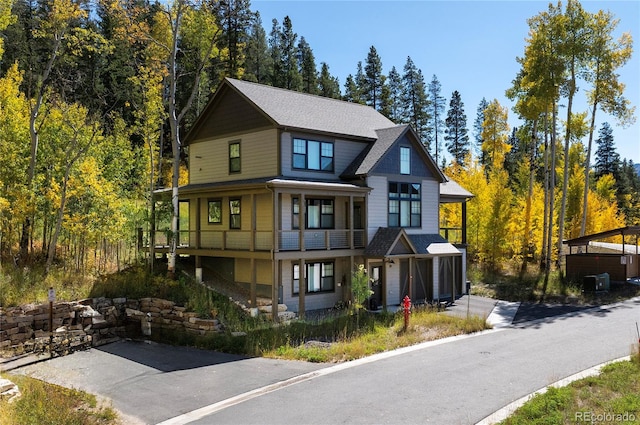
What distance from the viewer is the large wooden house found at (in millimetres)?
20953

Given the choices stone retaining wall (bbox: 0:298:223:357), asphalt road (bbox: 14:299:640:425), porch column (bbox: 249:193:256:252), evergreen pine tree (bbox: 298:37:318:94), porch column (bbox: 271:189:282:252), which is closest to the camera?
asphalt road (bbox: 14:299:640:425)

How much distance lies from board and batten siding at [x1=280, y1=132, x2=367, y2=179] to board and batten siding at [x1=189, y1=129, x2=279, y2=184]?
1.33 ft

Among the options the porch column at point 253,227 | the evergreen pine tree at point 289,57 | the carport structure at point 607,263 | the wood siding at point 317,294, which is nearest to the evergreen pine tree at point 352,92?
the evergreen pine tree at point 289,57

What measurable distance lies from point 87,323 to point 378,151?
14.4m

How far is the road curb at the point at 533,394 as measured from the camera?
946 cm

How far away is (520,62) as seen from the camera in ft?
113

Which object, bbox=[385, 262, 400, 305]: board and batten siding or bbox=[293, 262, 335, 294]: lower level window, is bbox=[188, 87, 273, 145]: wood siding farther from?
bbox=[385, 262, 400, 305]: board and batten siding

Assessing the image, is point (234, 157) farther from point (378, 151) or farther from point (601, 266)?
point (601, 266)

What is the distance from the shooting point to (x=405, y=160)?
24.8m

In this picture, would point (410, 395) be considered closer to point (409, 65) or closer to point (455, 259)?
point (455, 259)

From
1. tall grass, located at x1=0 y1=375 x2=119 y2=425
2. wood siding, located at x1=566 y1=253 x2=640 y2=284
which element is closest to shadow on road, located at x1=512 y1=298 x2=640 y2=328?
wood siding, located at x1=566 y1=253 x2=640 y2=284

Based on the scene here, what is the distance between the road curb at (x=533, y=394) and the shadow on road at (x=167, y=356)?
7.85 m

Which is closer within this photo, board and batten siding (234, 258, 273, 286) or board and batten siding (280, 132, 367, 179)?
board and batten siding (280, 132, 367, 179)

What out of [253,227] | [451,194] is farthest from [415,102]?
[253,227]
